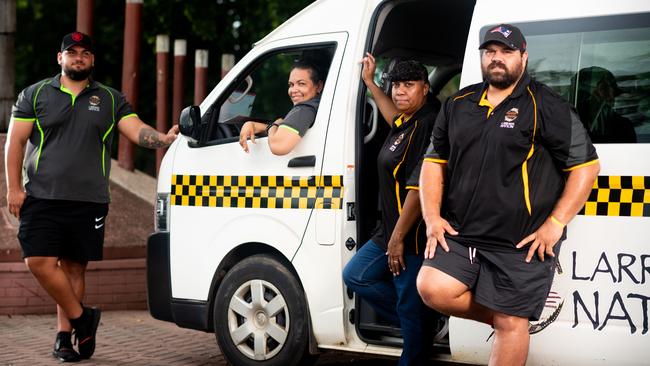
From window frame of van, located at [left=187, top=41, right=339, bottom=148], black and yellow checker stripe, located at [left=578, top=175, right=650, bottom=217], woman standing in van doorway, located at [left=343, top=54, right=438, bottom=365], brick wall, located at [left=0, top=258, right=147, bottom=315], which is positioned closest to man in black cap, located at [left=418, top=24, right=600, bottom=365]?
black and yellow checker stripe, located at [left=578, top=175, right=650, bottom=217]

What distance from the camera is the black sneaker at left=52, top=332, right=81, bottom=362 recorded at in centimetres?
738

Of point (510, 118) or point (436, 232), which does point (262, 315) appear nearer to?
point (436, 232)

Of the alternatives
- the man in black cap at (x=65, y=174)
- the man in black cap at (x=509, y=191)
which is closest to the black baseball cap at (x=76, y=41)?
the man in black cap at (x=65, y=174)

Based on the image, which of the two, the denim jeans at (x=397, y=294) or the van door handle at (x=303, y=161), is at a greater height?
the van door handle at (x=303, y=161)

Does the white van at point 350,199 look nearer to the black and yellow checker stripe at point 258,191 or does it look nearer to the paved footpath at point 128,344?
the black and yellow checker stripe at point 258,191

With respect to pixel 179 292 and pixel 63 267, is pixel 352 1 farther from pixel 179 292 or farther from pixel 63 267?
pixel 63 267

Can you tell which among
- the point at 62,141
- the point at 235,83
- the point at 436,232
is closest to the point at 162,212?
the point at 62,141

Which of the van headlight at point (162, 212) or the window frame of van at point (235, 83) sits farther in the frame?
the van headlight at point (162, 212)

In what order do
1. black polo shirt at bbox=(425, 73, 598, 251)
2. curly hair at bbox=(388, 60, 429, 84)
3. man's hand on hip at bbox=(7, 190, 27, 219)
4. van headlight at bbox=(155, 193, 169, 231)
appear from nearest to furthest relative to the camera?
black polo shirt at bbox=(425, 73, 598, 251)
curly hair at bbox=(388, 60, 429, 84)
van headlight at bbox=(155, 193, 169, 231)
man's hand on hip at bbox=(7, 190, 27, 219)

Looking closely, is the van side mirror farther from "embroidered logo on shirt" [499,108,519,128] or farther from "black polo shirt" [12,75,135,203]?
"embroidered logo on shirt" [499,108,519,128]

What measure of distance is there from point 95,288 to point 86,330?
7.21 feet

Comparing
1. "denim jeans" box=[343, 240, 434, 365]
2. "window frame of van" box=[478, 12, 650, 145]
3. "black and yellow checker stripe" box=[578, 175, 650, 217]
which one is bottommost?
"denim jeans" box=[343, 240, 434, 365]

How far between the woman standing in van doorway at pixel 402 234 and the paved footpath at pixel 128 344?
3.18 ft

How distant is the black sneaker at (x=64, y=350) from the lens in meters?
7.38
